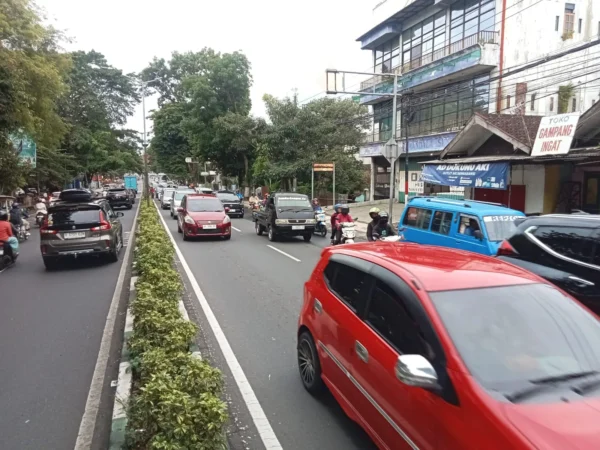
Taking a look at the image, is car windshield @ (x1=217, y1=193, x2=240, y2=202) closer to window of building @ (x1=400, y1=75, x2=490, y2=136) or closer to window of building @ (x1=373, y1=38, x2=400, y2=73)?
window of building @ (x1=400, y1=75, x2=490, y2=136)

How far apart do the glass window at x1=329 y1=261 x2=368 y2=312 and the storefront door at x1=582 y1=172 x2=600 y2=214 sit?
14149 mm

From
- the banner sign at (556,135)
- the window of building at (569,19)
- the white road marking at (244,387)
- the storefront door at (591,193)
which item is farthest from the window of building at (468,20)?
the white road marking at (244,387)

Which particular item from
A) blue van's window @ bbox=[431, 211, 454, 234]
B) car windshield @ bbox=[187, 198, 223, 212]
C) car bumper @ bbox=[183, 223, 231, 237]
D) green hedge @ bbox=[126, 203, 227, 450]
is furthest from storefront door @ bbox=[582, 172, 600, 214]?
green hedge @ bbox=[126, 203, 227, 450]

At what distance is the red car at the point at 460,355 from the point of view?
229 cm

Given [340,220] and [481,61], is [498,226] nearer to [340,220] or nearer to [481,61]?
[340,220]

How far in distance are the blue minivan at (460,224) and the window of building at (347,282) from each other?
479 cm

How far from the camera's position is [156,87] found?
207 feet

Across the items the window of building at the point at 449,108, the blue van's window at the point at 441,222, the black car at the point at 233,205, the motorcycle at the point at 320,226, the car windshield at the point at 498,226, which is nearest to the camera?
the car windshield at the point at 498,226

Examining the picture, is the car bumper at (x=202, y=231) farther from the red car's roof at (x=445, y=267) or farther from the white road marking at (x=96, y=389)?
the red car's roof at (x=445, y=267)

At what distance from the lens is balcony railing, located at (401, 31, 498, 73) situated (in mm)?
24469

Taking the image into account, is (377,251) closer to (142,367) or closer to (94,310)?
(142,367)

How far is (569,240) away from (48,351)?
6464 millimetres

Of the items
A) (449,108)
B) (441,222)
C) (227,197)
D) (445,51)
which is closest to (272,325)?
(441,222)

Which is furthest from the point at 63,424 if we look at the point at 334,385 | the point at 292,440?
the point at 334,385
